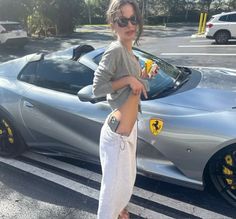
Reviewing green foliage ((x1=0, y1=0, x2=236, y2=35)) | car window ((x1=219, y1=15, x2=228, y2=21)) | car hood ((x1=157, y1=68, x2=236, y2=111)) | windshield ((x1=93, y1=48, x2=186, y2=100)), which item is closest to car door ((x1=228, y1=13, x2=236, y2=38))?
car window ((x1=219, y1=15, x2=228, y2=21))

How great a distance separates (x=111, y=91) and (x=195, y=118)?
Result: 0.95 m

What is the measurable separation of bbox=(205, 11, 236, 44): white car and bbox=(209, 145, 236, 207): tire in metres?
12.0

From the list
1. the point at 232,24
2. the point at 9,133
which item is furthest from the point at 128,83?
the point at 232,24

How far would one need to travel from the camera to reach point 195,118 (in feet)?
8.52

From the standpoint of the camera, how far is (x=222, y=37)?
45.2 ft

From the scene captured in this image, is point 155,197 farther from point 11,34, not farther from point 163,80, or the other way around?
point 11,34

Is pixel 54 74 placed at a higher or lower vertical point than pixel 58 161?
higher

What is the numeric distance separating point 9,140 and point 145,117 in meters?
1.78

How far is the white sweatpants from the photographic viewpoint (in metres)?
2.08

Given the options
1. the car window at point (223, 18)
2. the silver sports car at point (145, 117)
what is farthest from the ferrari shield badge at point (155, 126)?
the car window at point (223, 18)

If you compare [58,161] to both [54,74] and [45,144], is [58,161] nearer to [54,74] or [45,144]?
[45,144]

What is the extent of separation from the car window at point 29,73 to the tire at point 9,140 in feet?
1.57

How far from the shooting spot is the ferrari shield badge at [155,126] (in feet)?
8.74

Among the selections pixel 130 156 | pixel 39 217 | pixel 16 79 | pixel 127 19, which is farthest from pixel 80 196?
pixel 127 19
